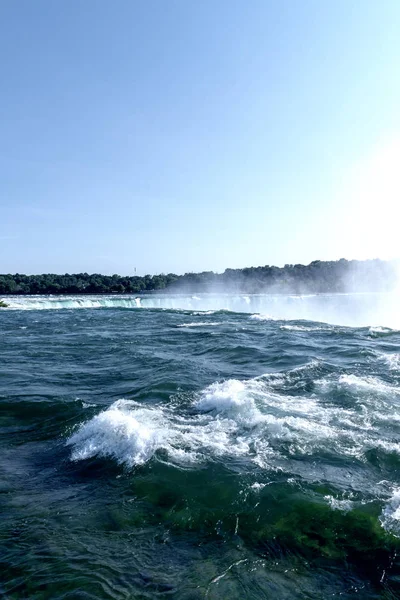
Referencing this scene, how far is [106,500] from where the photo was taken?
5.75 m

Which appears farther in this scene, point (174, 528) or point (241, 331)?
point (241, 331)

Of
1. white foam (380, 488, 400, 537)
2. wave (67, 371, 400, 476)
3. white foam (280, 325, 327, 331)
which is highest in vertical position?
white foam (280, 325, 327, 331)

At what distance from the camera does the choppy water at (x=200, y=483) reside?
14.1 ft

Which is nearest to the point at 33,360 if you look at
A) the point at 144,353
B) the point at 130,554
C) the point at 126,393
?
the point at 144,353

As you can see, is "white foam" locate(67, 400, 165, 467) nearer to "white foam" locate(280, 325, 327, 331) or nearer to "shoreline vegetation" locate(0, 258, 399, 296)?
"white foam" locate(280, 325, 327, 331)

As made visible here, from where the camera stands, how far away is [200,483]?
6180mm

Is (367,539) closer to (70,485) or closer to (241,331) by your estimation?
(70,485)

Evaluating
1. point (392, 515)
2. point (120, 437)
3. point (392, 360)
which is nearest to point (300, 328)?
point (392, 360)

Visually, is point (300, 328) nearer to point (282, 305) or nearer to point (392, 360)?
point (392, 360)

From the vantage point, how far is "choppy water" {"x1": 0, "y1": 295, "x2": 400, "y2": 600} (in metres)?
4.30

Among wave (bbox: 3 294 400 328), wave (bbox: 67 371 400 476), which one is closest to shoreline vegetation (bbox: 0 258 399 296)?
wave (bbox: 3 294 400 328)

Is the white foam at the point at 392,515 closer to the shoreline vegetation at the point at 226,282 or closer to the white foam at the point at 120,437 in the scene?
the white foam at the point at 120,437

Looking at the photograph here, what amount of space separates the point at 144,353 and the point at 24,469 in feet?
37.0

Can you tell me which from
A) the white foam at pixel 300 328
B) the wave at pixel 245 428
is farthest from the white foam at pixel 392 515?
the white foam at pixel 300 328
